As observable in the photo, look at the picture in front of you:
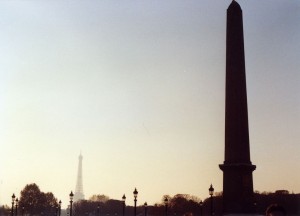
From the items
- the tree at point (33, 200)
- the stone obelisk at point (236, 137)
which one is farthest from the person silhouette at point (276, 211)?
the tree at point (33, 200)

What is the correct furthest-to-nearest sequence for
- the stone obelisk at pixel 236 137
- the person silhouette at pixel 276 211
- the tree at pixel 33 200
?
1. the tree at pixel 33 200
2. the stone obelisk at pixel 236 137
3. the person silhouette at pixel 276 211

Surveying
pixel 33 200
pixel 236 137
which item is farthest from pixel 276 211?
pixel 33 200

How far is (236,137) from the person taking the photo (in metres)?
33.4

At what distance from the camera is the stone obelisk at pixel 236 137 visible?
32.5m

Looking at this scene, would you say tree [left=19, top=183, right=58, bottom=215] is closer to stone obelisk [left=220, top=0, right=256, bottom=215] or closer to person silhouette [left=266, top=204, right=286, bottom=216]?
stone obelisk [left=220, top=0, right=256, bottom=215]

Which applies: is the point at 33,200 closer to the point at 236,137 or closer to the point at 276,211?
the point at 236,137

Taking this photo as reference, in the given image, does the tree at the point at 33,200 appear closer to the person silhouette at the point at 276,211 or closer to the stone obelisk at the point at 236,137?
the stone obelisk at the point at 236,137

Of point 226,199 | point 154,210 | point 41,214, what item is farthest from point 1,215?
point 226,199

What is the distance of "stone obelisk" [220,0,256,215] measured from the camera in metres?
32.5

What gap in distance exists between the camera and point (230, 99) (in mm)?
34250

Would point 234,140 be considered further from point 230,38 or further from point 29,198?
point 29,198

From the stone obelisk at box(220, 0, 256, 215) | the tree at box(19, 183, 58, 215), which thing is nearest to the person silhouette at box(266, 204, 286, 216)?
the stone obelisk at box(220, 0, 256, 215)

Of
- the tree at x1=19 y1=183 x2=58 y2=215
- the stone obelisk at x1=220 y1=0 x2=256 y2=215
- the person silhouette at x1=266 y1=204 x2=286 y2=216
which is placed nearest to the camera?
the person silhouette at x1=266 y1=204 x2=286 y2=216

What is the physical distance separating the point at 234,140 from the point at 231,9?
34.0 feet
